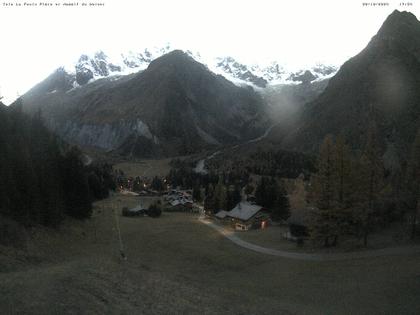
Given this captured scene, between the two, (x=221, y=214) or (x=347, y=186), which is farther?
(x=221, y=214)

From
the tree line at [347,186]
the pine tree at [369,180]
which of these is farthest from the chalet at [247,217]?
the pine tree at [369,180]

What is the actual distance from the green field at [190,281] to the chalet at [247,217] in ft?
90.9

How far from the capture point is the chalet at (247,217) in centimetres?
8625

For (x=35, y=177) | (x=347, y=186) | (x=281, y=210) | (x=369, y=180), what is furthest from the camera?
(x=281, y=210)

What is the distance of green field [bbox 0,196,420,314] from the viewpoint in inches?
915

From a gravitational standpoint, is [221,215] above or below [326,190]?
below

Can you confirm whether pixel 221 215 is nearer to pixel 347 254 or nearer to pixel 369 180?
pixel 369 180

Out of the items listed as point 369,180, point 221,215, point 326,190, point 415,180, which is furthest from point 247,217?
point 415,180

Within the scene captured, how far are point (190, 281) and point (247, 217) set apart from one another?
49017mm

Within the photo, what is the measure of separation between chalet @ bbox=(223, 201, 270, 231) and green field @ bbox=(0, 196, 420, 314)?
27.7 metres

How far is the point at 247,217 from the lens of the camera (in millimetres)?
86375

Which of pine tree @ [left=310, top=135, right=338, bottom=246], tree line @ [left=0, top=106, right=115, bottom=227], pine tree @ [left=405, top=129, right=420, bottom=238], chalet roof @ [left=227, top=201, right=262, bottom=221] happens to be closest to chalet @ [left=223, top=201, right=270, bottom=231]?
chalet roof @ [left=227, top=201, right=262, bottom=221]

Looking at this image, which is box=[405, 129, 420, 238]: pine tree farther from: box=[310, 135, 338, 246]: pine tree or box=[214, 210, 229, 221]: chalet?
box=[214, 210, 229, 221]: chalet

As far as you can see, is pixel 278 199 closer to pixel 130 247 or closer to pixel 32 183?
pixel 130 247
